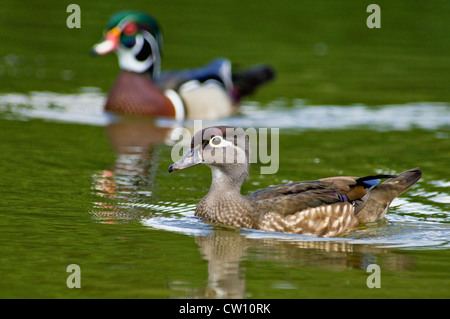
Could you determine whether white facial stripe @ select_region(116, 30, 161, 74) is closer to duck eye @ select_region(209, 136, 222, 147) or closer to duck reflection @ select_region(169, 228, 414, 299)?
duck eye @ select_region(209, 136, 222, 147)

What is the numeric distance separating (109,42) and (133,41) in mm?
555

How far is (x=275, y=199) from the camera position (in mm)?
10266

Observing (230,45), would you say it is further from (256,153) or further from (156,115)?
(256,153)

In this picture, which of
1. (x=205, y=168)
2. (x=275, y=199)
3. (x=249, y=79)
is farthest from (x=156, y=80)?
(x=275, y=199)

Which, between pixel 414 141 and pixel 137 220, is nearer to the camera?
pixel 137 220

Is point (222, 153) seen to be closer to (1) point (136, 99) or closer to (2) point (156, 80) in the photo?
(1) point (136, 99)

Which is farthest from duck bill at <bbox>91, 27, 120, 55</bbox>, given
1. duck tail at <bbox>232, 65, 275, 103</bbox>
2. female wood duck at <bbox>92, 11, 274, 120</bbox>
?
duck tail at <bbox>232, 65, 275, 103</bbox>

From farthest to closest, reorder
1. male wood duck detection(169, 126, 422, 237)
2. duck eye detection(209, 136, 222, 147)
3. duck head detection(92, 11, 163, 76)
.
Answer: duck head detection(92, 11, 163, 76) < duck eye detection(209, 136, 222, 147) < male wood duck detection(169, 126, 422, 237)

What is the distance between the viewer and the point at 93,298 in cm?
775

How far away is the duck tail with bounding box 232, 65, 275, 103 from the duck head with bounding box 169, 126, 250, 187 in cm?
825

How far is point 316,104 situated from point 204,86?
213 centimetres

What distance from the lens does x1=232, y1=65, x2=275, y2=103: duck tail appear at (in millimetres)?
18781

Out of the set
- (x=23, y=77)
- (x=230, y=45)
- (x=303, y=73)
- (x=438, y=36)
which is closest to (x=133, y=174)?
(x=23, y=77)

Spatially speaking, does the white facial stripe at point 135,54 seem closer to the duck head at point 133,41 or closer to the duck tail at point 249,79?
the duck head at point 133,41
